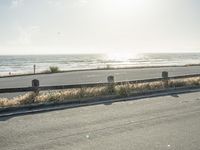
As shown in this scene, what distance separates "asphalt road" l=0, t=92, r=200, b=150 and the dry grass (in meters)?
1.84

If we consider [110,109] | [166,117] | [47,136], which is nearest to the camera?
[47,136]

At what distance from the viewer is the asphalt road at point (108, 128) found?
6230mm

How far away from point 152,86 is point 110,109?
552 centimetres

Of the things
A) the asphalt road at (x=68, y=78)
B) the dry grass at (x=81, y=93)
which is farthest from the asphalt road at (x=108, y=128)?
the asphalt road at (x=68, y=78)

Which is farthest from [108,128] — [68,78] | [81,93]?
[68,78]

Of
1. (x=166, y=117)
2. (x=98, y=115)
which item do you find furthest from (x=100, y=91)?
(x=166, y=117)

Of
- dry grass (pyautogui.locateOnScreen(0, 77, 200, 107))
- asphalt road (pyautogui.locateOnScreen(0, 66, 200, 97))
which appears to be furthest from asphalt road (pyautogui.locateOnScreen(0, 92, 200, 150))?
asphalt road (pyautogui.locateOnScreen(0, 66, 200, 97))

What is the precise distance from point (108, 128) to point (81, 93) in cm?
529

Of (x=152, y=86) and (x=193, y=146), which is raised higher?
(x=152, y=86)

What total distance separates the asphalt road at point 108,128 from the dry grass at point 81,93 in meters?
1.84

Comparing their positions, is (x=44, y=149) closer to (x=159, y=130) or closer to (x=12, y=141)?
(x=12, y=141)

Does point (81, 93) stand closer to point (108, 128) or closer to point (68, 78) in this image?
point (108, 128)

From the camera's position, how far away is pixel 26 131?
7371 millimetres

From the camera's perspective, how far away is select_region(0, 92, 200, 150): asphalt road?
6.23 m
